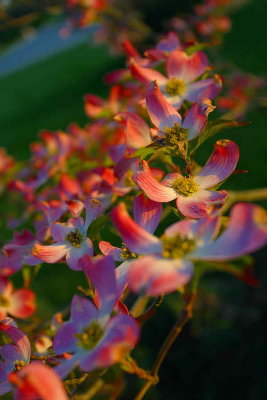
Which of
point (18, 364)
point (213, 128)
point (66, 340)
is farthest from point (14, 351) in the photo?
point (213, 128)

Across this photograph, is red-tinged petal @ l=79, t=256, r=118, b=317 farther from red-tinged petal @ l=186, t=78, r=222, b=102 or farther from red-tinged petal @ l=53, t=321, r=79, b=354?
red-tinged petal @ l=186, t=78, r=222, b=102

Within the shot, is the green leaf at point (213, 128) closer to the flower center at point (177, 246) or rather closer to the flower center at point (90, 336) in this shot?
the flower center at point (177, 246)

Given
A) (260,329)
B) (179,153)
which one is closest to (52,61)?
(260,329)

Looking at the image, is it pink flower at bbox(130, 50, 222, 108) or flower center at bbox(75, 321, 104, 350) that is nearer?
flower center at bbox(75, 321, 104, 350)

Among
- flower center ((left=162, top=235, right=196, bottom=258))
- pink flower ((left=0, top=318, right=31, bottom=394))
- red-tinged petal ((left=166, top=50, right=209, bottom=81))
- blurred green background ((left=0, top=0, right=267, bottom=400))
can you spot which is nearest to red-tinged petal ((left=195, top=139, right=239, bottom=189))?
flower center ((left=162, top=235, right=196, bottom=258))

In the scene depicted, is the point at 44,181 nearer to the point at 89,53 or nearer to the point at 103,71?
the point at 103,71

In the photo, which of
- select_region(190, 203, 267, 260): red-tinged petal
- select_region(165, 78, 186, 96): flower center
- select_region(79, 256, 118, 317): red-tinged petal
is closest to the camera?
select_region(190, 203, 267, 260): red-tinged petal

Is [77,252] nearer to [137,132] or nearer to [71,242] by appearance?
[71,242]

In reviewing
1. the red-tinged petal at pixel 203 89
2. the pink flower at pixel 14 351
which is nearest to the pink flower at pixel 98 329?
the pink flower at pixel 14 351
